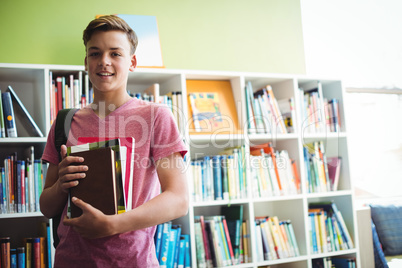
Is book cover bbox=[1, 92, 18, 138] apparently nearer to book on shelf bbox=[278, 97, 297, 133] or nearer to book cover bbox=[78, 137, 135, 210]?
book cover bbox=[78, 137, 135, 210]

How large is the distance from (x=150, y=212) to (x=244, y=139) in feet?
5.72

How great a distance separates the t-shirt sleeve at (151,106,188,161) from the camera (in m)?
1.12

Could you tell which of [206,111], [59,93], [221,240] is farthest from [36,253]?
[206,111]

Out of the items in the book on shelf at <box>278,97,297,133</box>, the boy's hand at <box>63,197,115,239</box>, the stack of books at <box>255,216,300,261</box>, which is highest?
the book on shelf at <box>278,97,297,133</box>

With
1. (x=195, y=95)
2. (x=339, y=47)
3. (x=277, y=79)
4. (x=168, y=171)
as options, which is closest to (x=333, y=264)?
(x=277, y=79)

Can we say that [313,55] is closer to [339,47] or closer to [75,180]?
[339,47]

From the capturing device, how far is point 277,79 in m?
2.94

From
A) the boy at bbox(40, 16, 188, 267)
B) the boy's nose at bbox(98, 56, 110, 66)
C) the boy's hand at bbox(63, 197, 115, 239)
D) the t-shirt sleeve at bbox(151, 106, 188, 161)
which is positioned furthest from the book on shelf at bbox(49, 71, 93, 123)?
the boy's hand at bbox(63, 197, 115, 239)

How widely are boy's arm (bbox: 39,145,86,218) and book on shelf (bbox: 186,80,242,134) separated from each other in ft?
4.73

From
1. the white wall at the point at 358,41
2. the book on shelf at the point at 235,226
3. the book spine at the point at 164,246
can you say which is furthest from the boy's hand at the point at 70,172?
the white wall at the point at 358,41

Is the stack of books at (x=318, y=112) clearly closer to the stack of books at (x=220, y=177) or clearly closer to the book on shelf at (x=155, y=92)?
the stack of books at (x=220, y=177)

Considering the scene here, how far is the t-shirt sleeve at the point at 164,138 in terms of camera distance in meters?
1.12

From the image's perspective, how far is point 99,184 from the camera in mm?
1029

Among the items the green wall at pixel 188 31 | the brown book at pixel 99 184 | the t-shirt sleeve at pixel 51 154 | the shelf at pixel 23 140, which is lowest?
the brown book at pixel 99 184
